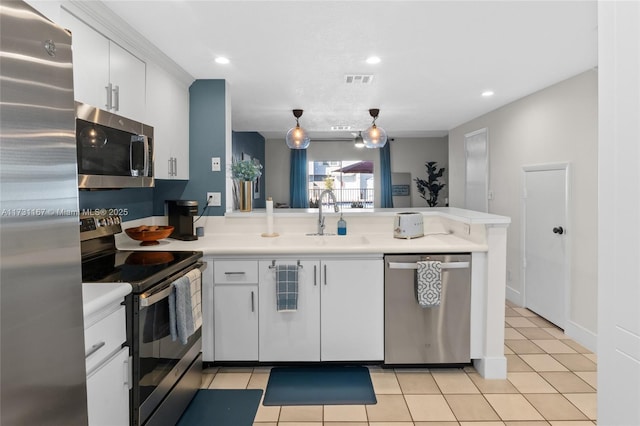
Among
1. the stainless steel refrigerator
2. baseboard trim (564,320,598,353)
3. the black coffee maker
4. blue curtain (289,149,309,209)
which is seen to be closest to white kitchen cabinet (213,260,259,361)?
the black coffee maker

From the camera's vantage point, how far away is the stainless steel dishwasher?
2631mm

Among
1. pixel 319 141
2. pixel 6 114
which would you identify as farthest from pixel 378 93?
pixel 319 141

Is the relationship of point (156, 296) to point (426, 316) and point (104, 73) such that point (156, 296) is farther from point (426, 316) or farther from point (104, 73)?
point (426, 316)

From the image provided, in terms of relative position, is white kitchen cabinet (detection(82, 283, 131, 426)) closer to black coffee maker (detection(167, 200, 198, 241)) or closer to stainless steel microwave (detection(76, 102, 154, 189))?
stainless steel microwave (detection(76, 102, 154, 189))

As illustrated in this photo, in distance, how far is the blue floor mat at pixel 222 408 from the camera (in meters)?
2.14

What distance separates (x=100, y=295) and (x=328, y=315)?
157cm

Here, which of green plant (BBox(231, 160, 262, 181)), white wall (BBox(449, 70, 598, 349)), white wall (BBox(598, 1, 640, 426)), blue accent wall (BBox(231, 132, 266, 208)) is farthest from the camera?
blue accent wall (BBox(231, 132, 266, 208))

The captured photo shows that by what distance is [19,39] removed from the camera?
670 millimetres

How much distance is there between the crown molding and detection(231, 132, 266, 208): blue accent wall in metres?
2.94

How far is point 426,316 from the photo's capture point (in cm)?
265

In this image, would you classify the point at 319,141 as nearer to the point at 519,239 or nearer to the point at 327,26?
the point at 519,239

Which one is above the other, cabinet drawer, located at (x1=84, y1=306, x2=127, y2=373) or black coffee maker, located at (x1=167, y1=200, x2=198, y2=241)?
black coffee maker, located at (x1=167, y1=200, x2=198, y2=241)

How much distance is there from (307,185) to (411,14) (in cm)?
691

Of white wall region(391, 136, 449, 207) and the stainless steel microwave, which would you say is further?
white wall region(391, 136, 449, 207)
